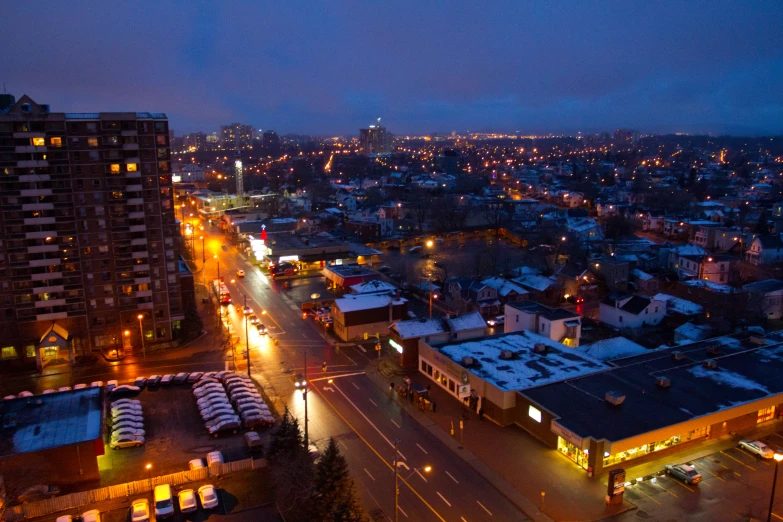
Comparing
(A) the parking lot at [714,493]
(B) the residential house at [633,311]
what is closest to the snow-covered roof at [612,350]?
(B) the residential house at [633,311]

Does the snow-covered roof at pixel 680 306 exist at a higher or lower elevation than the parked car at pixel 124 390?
higher

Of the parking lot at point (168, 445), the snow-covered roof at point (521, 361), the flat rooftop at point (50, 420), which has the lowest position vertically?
the parking lot at point (168, 445)

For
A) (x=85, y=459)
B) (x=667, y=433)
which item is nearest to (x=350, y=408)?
(x=85, y=459)

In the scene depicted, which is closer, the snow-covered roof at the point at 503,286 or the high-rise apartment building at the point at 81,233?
the high-rise apartment building at the point at 81,233

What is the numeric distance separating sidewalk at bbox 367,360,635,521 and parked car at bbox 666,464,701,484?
1861 millimetres

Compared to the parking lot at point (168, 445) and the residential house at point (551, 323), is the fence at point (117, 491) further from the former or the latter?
the residential house at point (551, 323)

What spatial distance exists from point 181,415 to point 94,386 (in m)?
3.09

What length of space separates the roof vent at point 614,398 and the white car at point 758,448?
134 inches

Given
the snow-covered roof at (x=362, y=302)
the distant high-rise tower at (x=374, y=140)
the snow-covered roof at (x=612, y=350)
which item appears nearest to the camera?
the snow-covered roof at (x=612, y=350)

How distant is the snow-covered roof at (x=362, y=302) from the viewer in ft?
78.8

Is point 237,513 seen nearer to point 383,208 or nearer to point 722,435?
point 722,435

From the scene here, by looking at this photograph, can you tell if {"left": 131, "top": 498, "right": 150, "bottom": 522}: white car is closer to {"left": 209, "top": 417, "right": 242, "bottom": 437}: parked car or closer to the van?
the van

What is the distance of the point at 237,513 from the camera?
12.7 meters

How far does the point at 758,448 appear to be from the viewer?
1493cm
